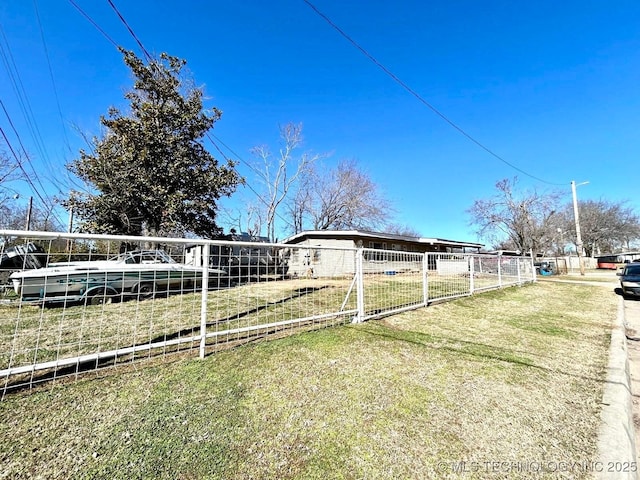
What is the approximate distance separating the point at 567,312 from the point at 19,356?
10.1 m

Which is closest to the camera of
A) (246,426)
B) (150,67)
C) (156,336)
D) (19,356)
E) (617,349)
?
(246,426)

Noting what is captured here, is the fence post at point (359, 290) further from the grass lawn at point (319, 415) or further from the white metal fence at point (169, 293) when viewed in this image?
the grass lawn at point (319, 415)

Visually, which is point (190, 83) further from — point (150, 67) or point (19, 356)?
point (19, 356)

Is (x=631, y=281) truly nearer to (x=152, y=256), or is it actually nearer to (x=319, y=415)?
(x=319, y=415)

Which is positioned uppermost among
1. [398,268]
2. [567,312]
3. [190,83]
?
[190,83]

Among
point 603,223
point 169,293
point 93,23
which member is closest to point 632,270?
point 169,293

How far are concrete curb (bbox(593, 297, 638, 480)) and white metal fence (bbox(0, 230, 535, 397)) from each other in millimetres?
2973

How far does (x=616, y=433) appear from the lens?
195 centimetres

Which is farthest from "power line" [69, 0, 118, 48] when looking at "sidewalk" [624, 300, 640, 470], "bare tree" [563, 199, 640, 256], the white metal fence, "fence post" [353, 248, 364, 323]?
"bare tree" [563, 199, 640, 256]

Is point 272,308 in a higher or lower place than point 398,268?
lower

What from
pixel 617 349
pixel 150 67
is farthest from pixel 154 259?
pixel 150 67

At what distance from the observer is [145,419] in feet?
6.73

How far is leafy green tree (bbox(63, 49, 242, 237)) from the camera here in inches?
475

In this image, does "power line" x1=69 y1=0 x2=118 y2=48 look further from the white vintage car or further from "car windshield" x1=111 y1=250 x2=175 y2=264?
the white vintage car
